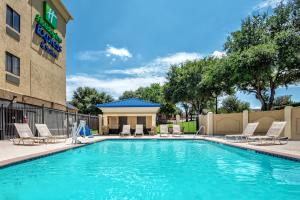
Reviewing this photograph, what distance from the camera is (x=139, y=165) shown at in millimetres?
9875

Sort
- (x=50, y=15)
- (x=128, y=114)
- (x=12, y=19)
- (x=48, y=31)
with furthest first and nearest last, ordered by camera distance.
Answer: (x=128, y=114)
(x=50, y=15)
(x=48, y=31)
(x=12, y=19)

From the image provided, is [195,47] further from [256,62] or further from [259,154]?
[259,154]

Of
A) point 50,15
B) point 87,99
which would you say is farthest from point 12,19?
point 87,99

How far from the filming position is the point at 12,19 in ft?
61.0

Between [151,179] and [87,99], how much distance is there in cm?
4649

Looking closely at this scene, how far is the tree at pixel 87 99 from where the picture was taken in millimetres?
52312

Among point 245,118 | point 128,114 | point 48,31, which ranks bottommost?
point 245,118

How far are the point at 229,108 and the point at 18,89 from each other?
47.5 metres

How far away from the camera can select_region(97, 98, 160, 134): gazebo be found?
26172mm

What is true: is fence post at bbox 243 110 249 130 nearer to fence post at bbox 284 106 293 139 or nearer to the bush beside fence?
the bush beside fence

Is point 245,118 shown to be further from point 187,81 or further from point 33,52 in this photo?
point 187,81

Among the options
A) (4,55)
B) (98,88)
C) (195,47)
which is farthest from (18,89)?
(98,88)

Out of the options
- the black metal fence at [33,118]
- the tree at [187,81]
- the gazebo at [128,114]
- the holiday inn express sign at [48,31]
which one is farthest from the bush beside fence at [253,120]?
the holiday inn express sign at [48,31]

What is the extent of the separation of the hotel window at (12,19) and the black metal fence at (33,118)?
5073mm
